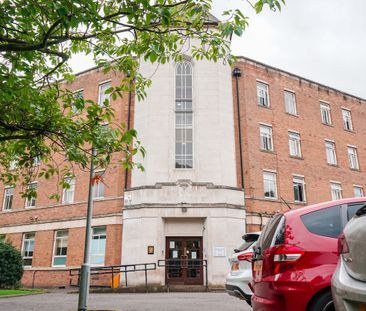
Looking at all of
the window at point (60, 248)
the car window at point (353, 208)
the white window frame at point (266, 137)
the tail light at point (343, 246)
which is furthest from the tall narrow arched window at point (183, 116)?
the tail light at point (343, 246)

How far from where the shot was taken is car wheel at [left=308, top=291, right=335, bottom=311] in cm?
361

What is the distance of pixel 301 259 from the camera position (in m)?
3.80

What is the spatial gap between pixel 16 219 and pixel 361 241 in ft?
84.0

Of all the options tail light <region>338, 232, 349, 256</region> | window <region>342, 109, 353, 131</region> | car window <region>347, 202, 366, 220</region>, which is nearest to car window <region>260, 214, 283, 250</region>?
car window <region>347, 202, 366, 220</region>

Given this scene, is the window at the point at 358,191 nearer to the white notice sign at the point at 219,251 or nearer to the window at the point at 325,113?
the window at the point at 325,113

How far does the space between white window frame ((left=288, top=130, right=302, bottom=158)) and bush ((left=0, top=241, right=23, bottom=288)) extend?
17664 mm

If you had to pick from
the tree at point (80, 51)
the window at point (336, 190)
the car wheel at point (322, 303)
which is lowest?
the car wheel at point (322, 303)

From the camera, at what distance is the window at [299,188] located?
22.8m

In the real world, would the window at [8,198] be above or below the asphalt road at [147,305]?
above

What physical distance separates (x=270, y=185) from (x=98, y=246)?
10.9 meters

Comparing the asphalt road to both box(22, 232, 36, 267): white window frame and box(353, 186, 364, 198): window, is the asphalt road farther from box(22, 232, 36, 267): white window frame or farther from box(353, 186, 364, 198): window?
box(353, 186, 364, 198): window

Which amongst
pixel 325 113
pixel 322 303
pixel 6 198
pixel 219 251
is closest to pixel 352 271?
pixel 322 303

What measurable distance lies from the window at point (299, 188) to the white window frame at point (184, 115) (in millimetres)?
7406

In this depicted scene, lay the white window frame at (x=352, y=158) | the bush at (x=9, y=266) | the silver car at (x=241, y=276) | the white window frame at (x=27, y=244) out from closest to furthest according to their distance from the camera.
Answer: the silver car at (x=241, y=276)
the bush at (x=9, y=266)
the white window frame at (x=27, y=244)
the white window frame at (x=352, y=158)
